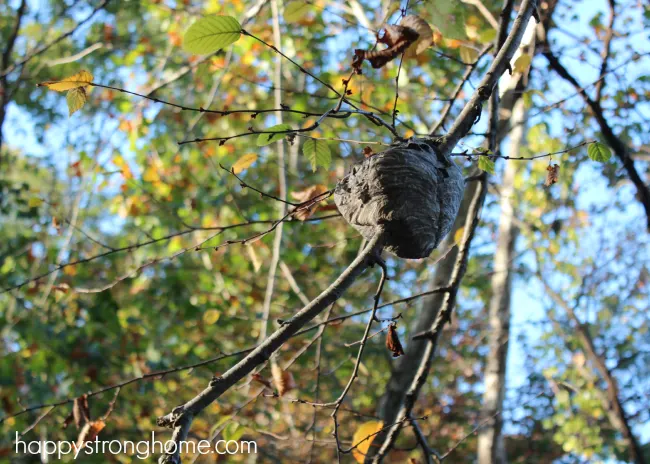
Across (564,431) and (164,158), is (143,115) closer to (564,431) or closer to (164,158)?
(164,158)

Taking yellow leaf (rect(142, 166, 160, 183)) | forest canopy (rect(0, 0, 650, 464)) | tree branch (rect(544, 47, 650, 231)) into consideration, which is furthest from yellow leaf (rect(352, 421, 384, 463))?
yellow leaf (rect(142, 166, 160, 183))

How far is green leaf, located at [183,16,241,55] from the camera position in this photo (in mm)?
1801

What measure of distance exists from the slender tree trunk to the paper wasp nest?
2.96 meters

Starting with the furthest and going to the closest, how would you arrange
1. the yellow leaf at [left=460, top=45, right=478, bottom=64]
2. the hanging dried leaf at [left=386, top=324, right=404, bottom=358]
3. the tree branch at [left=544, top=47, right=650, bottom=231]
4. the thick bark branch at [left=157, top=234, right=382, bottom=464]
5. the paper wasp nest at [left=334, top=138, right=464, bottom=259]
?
1. the tree branch at [left=544, top=47, right=650, bottom=231]
2. the yellow leaf at [left=460, top=45, right=478, bottom=64]
3. the hanging dried leaf at [left=386, top=324, right=404, bottom=358]
4. the paper wasp nest at [left=334, top=138, right=464, bottom=259]
5. the thick bark branch at [left=157, top=234, right=382, bottom=464]

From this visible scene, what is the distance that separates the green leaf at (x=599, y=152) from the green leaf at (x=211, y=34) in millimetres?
1164

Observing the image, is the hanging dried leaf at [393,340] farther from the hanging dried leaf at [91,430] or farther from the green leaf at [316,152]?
the hanging dried leaf at [91,430]

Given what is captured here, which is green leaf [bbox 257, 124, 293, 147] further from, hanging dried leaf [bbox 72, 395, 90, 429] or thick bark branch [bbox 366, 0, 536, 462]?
hanging dried leaf [bbox 72, 395, 90, 429]

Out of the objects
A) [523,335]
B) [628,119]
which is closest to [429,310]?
[628,119]

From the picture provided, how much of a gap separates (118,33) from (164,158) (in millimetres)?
2912

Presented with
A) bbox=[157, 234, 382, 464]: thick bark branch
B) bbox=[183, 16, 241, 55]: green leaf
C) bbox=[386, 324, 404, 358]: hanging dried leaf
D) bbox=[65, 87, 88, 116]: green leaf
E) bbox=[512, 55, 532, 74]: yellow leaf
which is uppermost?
bbox=[512, 55, 532, 74]: yellow leaf

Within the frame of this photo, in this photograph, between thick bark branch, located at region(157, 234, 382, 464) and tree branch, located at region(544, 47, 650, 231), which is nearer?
thick bark branch, located at region(157, 234, 382, 464)

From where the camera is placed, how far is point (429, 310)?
432 cm

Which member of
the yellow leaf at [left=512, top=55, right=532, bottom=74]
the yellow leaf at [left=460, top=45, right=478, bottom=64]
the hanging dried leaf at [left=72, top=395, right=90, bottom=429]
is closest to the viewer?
the hanging dried leaf at [left=72, top=395, right=90, bottom=429]

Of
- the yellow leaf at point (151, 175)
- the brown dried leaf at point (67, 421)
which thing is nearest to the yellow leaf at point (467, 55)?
the brown dried leaf at point (67, 421)
